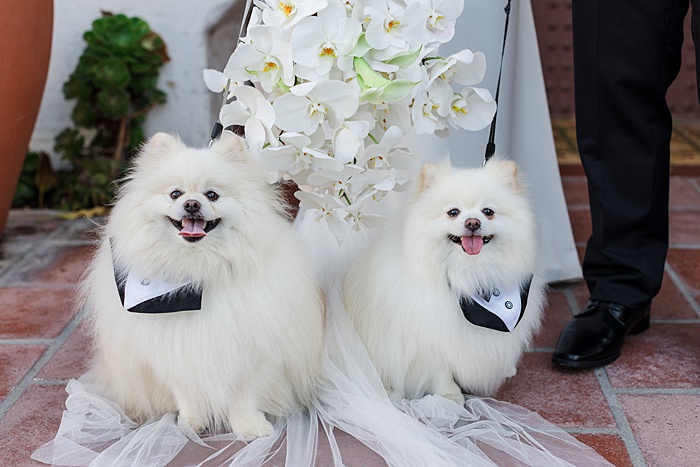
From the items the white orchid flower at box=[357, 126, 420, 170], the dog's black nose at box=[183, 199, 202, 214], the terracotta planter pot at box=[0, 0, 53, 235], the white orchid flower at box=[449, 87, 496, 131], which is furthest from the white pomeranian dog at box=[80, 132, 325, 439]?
the terracotta planter pot at box=[0, 0, 53, 235]

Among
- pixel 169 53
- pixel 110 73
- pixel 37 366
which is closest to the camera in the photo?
pixel 37 366

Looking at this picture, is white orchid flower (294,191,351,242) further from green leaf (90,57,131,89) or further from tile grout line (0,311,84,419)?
green leaf (90,57,131,89)

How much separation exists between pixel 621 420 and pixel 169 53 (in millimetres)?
2740

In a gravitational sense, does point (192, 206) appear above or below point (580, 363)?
above

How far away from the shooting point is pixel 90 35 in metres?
3.71

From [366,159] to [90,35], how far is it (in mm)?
2406

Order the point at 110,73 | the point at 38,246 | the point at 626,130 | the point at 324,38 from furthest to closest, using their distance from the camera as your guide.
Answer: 1. the point at 110,73
2. the point at 38,246
3. the point at 626,130
4. the point at 324,38

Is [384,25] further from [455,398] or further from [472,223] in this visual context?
[455,398]

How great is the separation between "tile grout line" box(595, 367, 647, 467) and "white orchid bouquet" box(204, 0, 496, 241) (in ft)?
2.69

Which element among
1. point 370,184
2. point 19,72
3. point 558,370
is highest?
point 19,72

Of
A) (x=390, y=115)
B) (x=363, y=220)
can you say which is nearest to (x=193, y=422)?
(x=363, y=220)

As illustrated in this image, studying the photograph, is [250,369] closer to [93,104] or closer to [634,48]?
[634,48]

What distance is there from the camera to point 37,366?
7.63ft

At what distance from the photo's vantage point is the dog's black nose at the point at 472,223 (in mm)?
1752
